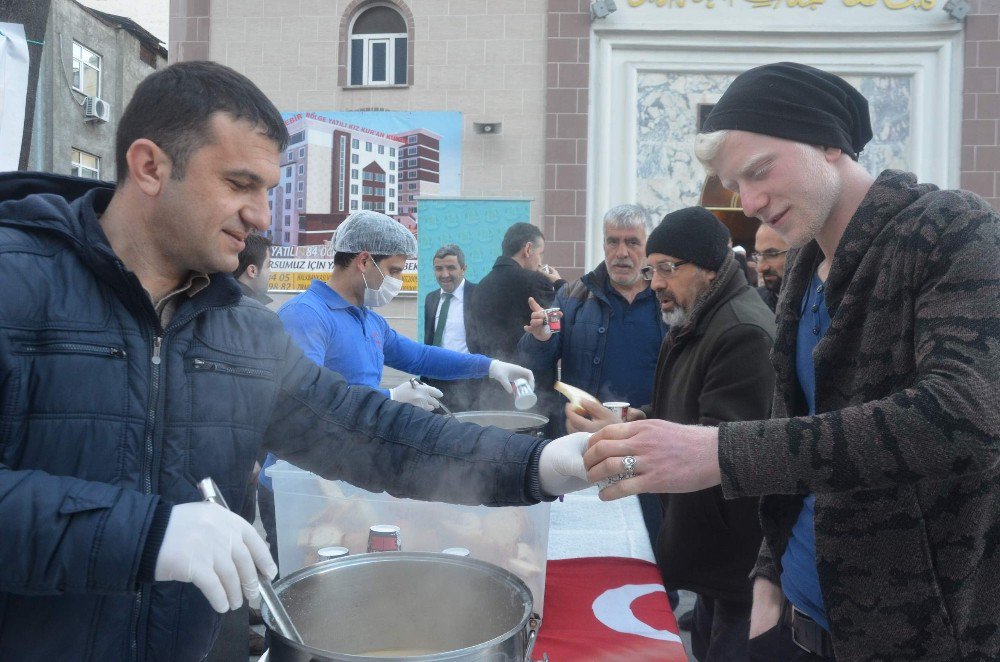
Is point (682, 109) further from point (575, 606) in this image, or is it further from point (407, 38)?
point (575, 606)

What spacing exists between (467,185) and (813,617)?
9.39m

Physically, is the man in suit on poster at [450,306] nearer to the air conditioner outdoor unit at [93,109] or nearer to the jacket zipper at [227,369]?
the jacket zipper at [227,369]

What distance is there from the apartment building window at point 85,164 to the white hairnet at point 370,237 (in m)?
18.2

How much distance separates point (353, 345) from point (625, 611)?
174 cm

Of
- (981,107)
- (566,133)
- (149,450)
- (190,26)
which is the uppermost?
(190,26)

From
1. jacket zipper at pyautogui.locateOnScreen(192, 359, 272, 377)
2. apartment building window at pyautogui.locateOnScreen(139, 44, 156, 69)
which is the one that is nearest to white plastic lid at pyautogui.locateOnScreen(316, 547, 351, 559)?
jacket zipper at pyautogui.locateOnScreen(192, 359, 272, 377)

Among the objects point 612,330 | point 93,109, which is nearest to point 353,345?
point 612,330

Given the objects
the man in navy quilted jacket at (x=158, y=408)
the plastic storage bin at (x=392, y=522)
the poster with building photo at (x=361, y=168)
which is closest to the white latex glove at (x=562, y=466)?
the man in navy quilted jacket at (x=158, y=408)

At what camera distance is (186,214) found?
4.52 ft

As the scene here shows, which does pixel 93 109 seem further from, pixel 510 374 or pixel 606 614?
pixel 606 614

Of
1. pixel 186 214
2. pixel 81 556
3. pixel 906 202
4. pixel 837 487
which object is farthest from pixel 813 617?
pixel 186 214

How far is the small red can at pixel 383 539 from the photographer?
1748 millimetres

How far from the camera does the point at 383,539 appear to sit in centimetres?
175

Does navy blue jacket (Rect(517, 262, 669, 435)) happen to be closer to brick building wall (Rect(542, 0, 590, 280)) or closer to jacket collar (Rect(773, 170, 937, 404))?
jacket collar (Rect(773, 170, 937, 404))
